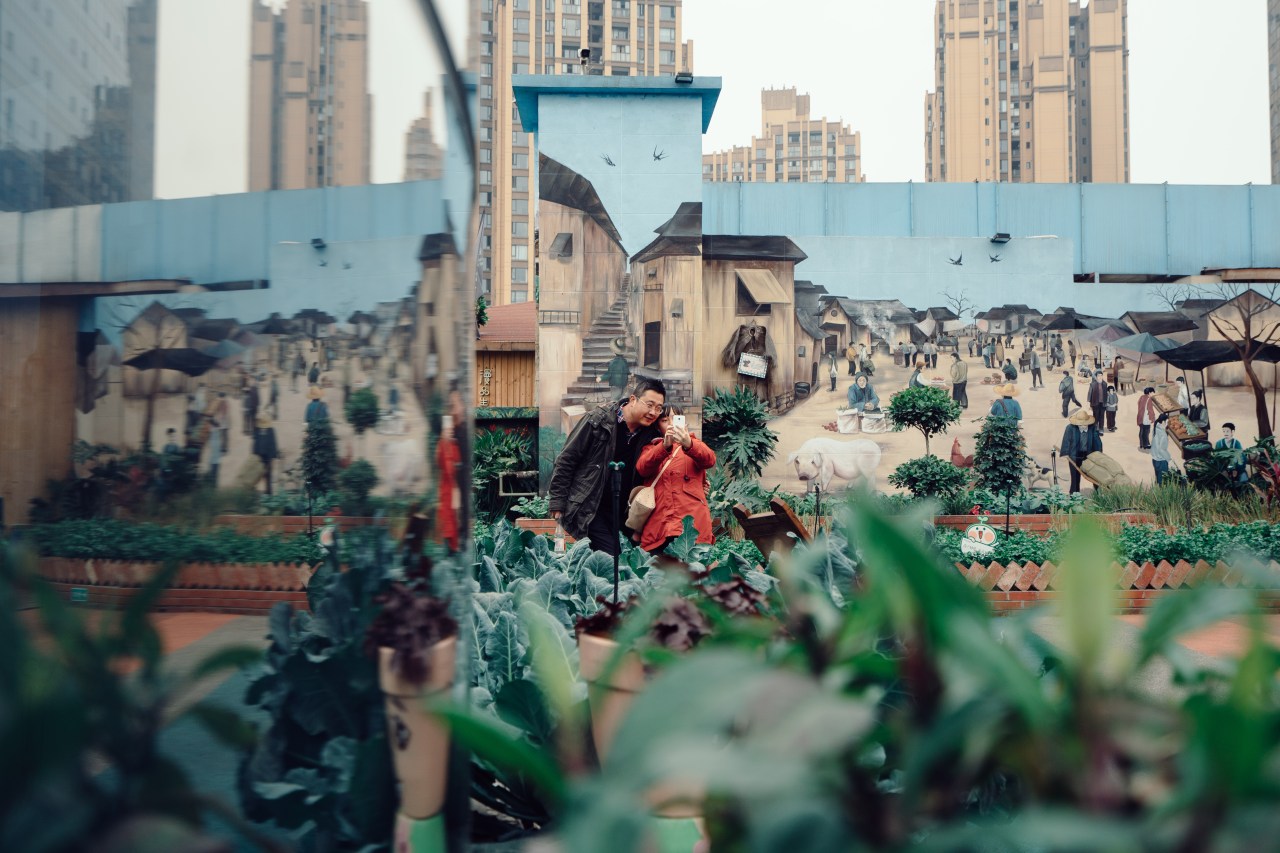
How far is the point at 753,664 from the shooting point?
447 millimetres

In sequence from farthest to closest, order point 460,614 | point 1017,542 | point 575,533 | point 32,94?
point 1017,542 → point 575,533 → point 460,614 → point 32,94

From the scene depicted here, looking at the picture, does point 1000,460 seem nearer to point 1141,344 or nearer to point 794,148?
point 1141,344

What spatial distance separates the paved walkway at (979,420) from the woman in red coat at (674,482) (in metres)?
5.76

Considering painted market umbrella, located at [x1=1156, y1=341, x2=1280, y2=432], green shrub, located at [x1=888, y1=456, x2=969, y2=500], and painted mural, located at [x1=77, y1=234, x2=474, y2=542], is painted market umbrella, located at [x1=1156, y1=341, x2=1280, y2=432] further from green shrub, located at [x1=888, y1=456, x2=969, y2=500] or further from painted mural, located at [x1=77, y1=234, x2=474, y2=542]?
painted mural, located at [x1=77, y1=234, x2=474, y2=542]

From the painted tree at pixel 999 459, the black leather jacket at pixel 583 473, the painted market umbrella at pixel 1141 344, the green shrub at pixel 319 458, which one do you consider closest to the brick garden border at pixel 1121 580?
the black leather jacket at pixel 583 473

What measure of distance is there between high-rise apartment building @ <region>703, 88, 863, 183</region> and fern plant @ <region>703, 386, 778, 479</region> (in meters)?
84.1

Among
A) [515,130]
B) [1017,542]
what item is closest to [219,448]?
[1017,542]

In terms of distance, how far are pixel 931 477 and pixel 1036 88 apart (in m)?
66.4

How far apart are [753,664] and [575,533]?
5528 mm

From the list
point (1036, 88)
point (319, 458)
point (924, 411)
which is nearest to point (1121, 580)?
point (924, 411)

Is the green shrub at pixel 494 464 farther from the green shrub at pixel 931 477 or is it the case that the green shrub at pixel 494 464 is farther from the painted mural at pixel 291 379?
the painted mural at pixel 291 379

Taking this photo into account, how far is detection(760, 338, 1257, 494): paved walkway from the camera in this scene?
1166 cm

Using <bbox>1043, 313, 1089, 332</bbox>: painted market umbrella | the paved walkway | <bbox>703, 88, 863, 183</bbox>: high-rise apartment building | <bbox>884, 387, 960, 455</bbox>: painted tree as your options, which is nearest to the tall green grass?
the paved walkway

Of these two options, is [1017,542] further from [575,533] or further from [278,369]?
[278,369]
